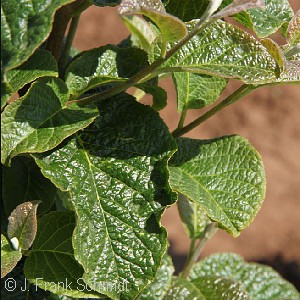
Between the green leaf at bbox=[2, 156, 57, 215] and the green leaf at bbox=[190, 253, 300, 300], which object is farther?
the green leaf at bbox=[190, 253, 300, 300]

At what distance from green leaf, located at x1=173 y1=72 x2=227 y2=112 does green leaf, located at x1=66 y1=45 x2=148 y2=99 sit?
0.11 m

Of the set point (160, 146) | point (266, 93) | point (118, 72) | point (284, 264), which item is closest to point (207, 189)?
point (160, 146)

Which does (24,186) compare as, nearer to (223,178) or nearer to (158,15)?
(223,178)

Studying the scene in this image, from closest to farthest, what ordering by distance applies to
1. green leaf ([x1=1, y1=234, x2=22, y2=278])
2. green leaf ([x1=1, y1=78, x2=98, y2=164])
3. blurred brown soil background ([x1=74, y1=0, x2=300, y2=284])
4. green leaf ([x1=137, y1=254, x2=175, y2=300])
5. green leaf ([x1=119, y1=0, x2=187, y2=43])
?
1. green leaf ([x1=119, y1=0, x2=187, y2=43])
2. green leaf ([x1=1, y1=78, x2=98, y2=164])
3. green leaf ([x1=1, y1=234, x2=22, y2=278])
4. green leaf ([x1=137, y1=254, x2=175, y2=300])
5. blurred brown soil background ([x1=74, y1=0, x2=300, y2=284])

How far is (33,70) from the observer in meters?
Result: 0.86

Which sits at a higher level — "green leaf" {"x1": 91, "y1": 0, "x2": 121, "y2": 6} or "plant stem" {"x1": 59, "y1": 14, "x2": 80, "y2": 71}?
"green leaf" {"x1": 91, "y1": 0, "x2": 121, "y2": 6}

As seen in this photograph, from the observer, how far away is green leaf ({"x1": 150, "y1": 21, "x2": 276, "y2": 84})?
83 centimetres

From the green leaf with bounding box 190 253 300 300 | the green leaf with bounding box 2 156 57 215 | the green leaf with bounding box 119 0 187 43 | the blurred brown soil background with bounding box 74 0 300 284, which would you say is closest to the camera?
the green leaf with bounding box 119 0 187 43

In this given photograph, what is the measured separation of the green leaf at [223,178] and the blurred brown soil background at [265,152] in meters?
2.00

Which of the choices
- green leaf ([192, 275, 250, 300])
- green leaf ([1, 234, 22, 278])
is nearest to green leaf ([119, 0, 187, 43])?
green leaf ([1, 234, 22, 278])

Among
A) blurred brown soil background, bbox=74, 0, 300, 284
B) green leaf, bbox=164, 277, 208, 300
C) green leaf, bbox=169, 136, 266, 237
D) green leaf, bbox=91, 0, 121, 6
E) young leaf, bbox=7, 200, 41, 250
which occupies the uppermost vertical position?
green leaf, bbox=91, 0, 121, 6

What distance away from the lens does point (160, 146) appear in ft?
2.98

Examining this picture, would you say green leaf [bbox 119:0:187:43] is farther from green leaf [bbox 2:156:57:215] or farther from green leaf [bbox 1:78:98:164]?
green leaf [bbox 2:156:57:215]

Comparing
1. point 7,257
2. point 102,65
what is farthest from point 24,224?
point 102,65
